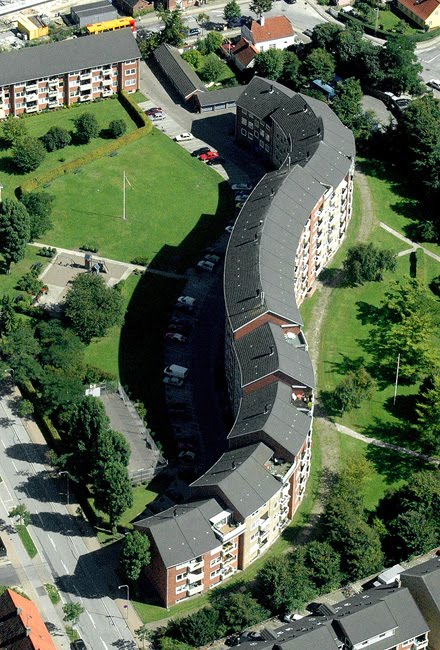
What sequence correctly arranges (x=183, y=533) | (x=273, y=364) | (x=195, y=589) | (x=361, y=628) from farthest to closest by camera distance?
1. (x=273, y=364)
2. (x=195, y=589)
3. (x=183, y=533)
4. (x=361, y=628)

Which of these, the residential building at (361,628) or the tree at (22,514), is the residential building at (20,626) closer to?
Answer: the tree at (22,514)

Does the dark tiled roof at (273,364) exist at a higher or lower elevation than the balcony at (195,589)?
higher

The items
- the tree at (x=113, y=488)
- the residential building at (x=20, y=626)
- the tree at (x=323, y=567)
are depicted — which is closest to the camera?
the residential building at (x=20, y=626)

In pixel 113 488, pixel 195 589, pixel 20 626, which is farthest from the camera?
pixel 113 488

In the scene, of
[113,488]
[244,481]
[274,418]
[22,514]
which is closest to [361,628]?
[244,481]

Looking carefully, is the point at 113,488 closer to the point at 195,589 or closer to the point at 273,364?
the point at 195,589

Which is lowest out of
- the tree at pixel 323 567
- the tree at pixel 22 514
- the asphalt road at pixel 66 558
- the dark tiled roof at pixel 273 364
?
the asphalt road at pixel 66 558

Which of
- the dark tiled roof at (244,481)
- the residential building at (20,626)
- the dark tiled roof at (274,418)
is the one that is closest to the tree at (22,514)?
the residential building at (20,626)

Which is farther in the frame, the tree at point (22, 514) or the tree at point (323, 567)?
the tree at point (22, 514)
